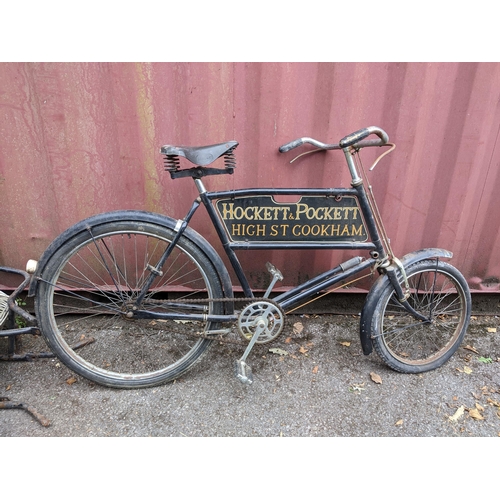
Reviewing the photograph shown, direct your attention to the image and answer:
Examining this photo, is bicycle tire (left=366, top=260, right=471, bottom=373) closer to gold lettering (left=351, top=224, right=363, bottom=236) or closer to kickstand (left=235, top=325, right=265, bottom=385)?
gold lettering (left=351, top=224, right=363, bottom=236)

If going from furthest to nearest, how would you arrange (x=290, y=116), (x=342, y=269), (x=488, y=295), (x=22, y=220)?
(x=488, y=295)
(x=22, y=220)
(x=290, y=116)
(x=342, y=269)

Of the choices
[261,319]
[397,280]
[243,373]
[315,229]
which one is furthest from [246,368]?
[397,280]

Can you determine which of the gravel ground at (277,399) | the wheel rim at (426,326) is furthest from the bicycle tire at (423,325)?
the gravel ground at (277,399)

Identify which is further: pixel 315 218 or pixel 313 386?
pixel 313 386

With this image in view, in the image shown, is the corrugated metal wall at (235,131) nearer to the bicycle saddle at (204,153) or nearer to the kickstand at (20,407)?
the bicycle saddle at (204,153)

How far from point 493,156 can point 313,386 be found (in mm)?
2186

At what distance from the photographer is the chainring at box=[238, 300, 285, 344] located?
6.81ft

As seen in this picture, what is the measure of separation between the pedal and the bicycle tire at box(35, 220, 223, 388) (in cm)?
25

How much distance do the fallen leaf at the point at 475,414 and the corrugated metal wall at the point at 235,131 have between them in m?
1.32

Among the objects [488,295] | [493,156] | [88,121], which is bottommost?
[488,295]

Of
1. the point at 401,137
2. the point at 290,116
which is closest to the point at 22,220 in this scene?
the point at 290,116

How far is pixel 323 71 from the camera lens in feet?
7.34

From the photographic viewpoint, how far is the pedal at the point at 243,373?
211 cm

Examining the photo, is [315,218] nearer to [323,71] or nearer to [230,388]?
[323,71]
